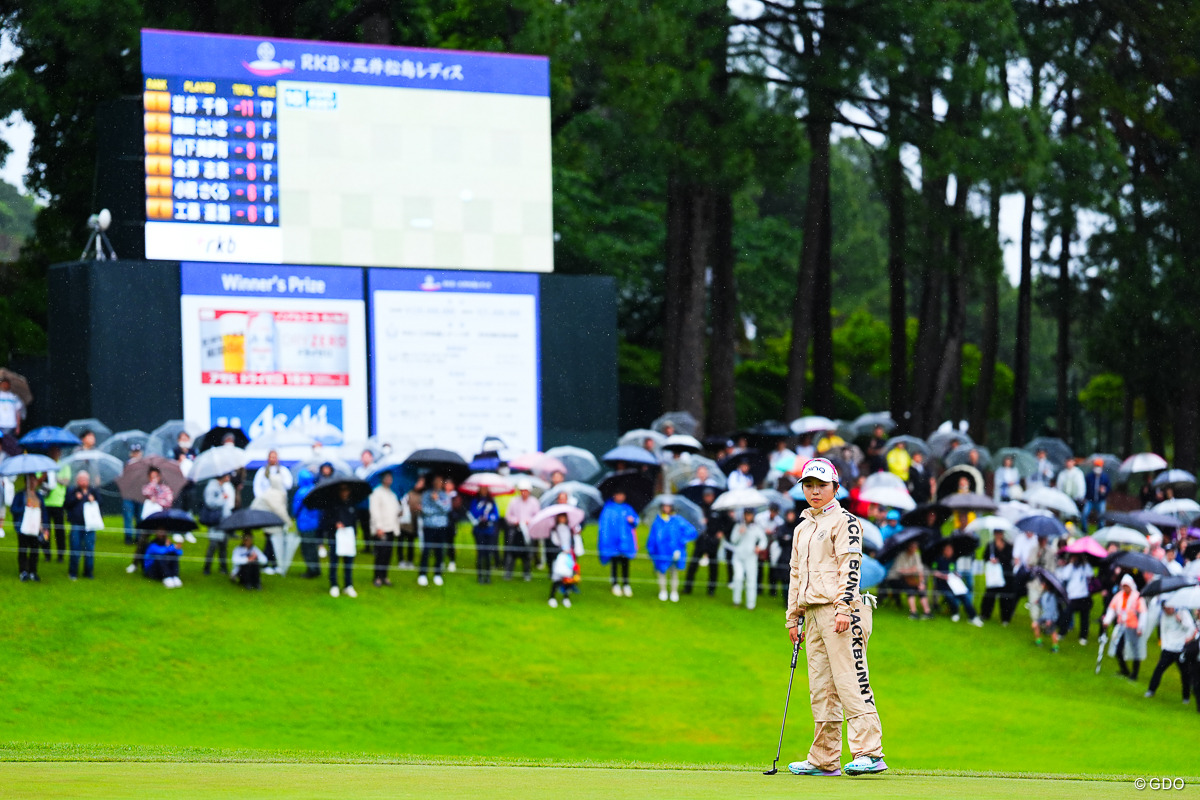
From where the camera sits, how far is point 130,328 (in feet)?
81.4

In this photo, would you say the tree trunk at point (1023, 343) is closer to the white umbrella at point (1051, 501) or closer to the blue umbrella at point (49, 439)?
the white umbrella at point (1051, 501)

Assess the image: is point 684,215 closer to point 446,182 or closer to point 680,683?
point 446,182

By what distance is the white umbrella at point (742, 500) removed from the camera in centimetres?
2206

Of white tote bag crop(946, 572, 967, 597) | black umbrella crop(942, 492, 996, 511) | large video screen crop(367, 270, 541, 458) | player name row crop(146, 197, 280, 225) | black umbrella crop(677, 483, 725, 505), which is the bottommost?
white tote bag crop(946, 572, 967, 597)

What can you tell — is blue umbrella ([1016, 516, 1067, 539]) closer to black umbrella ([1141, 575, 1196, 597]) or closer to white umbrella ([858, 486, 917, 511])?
white umbrella ([858, 486, 917, 511])

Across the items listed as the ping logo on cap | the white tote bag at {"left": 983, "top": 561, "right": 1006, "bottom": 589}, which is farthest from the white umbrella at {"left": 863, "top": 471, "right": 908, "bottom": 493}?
the ping logo on cap

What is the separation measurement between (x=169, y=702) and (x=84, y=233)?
18.7 meters

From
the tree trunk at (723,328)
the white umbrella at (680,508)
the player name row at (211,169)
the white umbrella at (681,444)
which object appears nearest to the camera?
the white umbrella at (680,508)

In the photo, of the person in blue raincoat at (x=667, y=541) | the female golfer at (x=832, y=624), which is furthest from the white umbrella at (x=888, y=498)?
the female golfer at (x=832, y=624)

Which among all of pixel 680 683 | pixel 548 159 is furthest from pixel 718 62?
pixel 680 683

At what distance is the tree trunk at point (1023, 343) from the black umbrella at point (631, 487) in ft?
59.1

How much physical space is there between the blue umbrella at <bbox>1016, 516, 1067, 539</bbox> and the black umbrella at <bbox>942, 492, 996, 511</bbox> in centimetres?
58

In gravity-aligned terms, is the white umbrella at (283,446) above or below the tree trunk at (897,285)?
below

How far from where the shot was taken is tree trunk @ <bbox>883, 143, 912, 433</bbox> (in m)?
35.4
